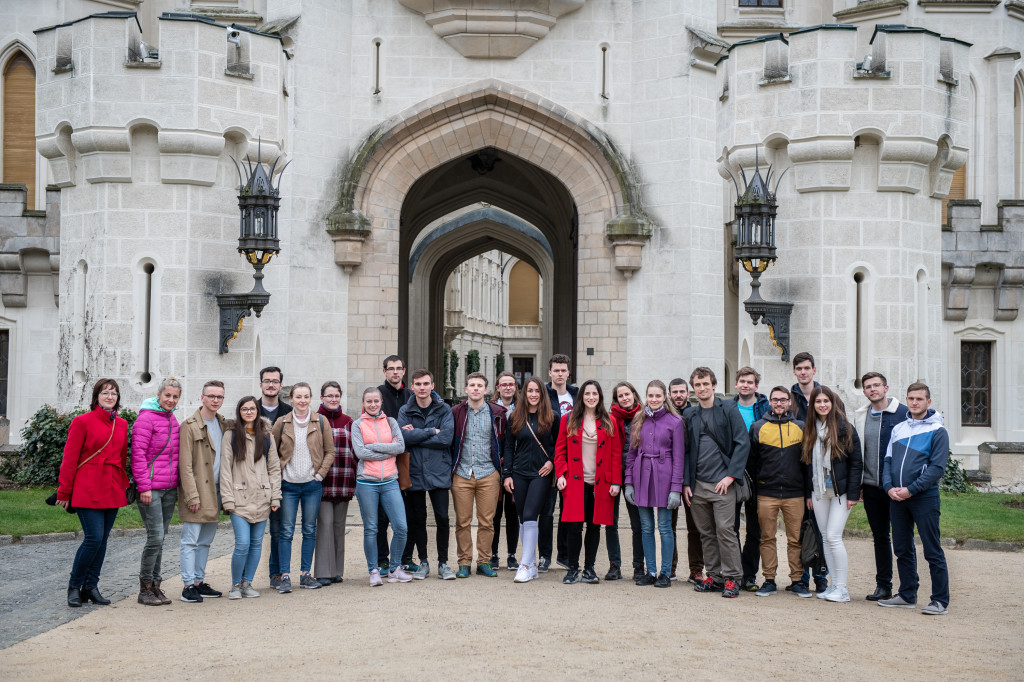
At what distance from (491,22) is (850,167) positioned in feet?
15.8

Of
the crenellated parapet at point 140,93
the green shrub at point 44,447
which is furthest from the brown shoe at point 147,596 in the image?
the crenellated parapet at point 140,93

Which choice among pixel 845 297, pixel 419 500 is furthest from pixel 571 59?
pixel 419 500

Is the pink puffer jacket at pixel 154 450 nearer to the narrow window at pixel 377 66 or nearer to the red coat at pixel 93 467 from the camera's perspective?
the red coat at pixel 93 467

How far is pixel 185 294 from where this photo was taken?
40.3 feet

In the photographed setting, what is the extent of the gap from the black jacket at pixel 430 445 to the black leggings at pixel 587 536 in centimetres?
98

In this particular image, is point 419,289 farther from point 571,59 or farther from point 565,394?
point 565,394

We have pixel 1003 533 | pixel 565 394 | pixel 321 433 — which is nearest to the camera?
pixel 321 433

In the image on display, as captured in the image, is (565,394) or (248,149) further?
(248,149)

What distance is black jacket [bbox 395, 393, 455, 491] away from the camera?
8.23 metres

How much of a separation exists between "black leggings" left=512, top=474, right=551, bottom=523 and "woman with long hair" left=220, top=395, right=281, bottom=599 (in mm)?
1772

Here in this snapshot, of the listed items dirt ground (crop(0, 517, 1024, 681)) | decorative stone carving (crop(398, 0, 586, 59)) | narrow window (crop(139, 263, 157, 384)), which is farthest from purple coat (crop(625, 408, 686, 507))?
decorative stone carving (crop(398, 0, 586, 59))

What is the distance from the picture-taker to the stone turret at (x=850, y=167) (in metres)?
Result: 12.1

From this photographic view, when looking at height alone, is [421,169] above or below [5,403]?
above

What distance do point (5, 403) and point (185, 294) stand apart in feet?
18.4
